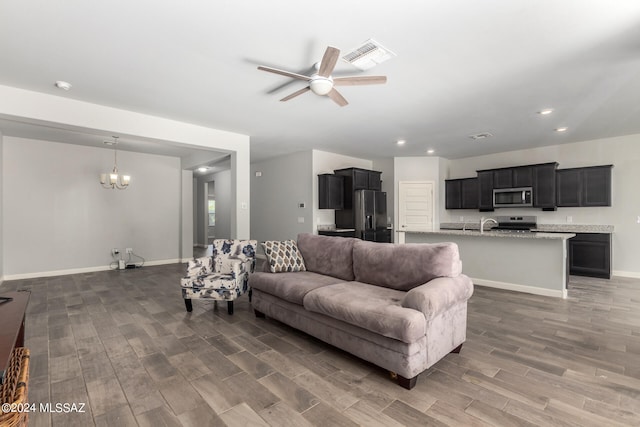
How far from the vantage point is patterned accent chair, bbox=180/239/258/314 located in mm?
3609

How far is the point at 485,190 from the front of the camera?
22.6 feet

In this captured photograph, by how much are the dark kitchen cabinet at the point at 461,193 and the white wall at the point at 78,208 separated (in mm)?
6639

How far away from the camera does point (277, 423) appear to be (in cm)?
176

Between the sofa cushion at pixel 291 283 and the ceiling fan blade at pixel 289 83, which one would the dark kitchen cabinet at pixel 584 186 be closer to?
the sofa cushion at pixel 291 283

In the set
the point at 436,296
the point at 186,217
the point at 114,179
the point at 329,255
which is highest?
the point at 114,179

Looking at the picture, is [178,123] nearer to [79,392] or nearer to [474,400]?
[79,392]

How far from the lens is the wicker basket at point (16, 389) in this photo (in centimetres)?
103

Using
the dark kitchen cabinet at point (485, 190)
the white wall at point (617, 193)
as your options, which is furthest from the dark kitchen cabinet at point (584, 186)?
the dark kitchen cabinet at point (485, 190)

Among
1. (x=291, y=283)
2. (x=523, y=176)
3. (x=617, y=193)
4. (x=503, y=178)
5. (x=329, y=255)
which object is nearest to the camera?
(x=291, y=283)

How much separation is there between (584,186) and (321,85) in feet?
19.4

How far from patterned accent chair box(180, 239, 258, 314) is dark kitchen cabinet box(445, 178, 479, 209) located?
5.34 meters

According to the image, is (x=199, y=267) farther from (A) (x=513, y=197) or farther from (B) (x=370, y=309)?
(A) (x=513, y=197)

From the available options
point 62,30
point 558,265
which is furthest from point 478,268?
point 62,30

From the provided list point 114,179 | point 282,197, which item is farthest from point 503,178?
point 114,179
